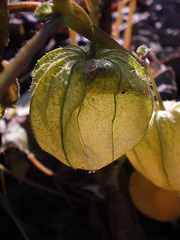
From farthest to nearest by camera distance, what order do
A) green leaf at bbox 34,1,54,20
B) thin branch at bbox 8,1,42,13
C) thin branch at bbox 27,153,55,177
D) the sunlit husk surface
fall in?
thin branch at bbox 27,153,55,177
the sunlit husk surface
thin branch at bbox 8,1,42,13
green leaf at bbox 34,1,54,20

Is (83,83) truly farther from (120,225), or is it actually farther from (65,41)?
(65,41)

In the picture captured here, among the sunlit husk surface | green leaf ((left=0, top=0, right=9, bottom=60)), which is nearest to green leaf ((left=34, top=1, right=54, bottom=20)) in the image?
green leaf ((left=0, top=0, right=9, bottom=60))

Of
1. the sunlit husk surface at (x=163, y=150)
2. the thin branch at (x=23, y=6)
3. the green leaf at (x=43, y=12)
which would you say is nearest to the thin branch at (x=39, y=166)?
the sunlit husk surface at (x=163, y=150)

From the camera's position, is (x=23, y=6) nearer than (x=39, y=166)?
Yes

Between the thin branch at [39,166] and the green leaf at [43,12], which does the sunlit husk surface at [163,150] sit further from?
the thin branch at [39,166]

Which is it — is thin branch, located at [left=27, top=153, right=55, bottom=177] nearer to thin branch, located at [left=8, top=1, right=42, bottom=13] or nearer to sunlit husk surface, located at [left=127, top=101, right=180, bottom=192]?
sunlit husk surface, located at [left=127, top=101, right=180, bottom=192]

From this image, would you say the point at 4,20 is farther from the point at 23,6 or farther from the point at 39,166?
the point at 39,166

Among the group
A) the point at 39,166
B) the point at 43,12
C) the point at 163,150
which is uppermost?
the point at 43,12

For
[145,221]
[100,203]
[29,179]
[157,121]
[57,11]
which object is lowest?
[145,221]

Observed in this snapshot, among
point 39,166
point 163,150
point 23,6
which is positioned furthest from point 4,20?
point 39,166

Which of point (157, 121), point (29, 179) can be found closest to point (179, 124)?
point (157, 121)

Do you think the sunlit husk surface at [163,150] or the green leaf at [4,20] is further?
the sunlit husk surface at [163,150]
